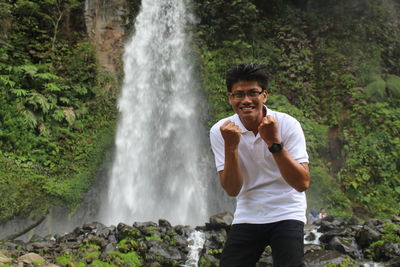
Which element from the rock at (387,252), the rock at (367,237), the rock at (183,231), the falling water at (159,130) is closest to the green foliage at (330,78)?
the falling water at (159,130)

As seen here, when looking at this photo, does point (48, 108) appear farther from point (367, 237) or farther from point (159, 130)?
point (367, 237)

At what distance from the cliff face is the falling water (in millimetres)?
423

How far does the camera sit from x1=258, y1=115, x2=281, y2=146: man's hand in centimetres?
179

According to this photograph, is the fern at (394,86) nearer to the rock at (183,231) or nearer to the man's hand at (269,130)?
the rock at (183,231)

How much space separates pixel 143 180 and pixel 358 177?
20.8 feet

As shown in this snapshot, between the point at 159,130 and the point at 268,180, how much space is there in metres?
10.2

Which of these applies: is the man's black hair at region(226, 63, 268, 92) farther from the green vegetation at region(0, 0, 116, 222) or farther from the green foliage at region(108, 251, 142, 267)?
the green vegetation at region(0, 0, 116, 222)

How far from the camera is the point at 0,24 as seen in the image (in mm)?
12242

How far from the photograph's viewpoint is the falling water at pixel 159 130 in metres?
10.5

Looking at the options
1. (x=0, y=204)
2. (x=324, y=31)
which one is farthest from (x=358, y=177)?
(x=0, y=204)

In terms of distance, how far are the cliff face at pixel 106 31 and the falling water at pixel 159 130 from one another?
42cm

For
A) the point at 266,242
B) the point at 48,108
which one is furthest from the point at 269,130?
the point at 48,108

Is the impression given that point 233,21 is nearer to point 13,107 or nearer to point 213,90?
point 213,90

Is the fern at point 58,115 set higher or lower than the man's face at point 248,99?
higher
